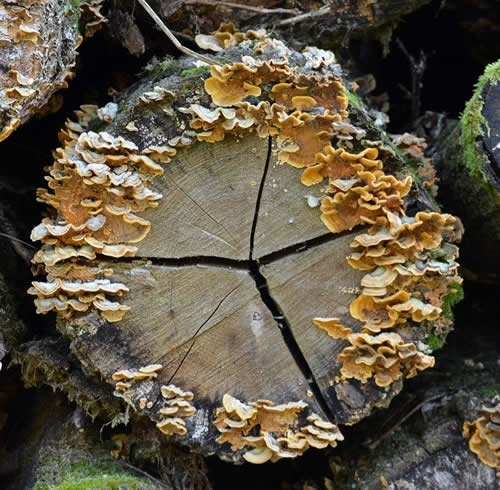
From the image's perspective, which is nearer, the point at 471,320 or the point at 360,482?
the point at 360,482

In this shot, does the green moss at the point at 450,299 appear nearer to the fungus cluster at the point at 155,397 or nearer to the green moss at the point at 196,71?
the fungus cluster at the point at 155,397

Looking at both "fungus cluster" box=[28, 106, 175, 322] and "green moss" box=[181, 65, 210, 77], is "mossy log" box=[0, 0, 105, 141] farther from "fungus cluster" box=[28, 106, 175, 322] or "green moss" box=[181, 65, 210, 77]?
"green moss" box=[181, 65, 210, 77]

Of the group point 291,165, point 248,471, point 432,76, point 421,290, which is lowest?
point 248,471

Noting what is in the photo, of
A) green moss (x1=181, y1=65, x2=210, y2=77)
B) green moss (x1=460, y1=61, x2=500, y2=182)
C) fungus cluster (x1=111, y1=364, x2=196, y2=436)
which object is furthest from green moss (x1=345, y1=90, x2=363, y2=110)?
fungus cluster (x1=111, y1=364, x2=196, y2=436)

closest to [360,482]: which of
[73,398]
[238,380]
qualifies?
[238,380]

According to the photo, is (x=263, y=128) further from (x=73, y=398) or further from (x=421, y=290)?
(x=73, y=398)

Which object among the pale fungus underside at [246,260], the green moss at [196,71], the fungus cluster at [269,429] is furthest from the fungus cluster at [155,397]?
the green moss at [196,71]
